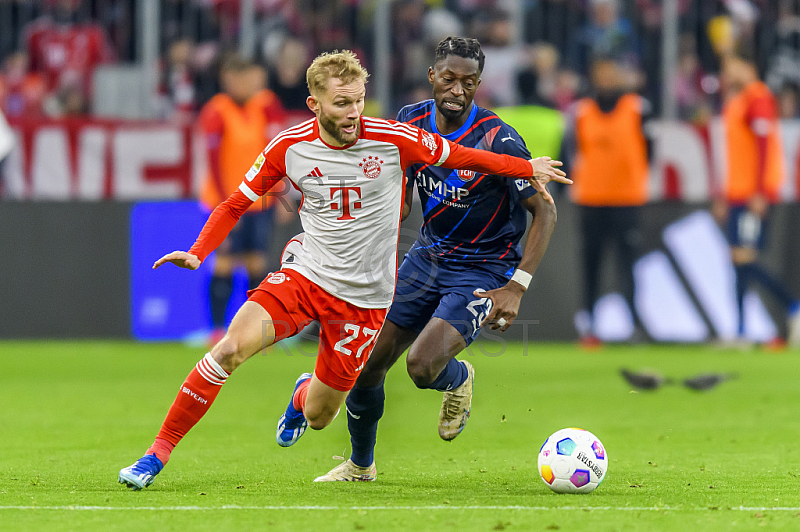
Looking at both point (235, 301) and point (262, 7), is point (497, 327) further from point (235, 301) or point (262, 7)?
point (262, 7)

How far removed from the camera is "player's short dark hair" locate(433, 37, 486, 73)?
598cm

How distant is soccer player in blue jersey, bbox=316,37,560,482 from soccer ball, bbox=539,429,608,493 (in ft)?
2.51

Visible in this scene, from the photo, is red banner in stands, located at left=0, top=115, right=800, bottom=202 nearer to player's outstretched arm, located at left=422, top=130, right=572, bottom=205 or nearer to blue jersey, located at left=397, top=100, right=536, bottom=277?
blue jersey, located at left=397, top=100, right=536, bottom=277

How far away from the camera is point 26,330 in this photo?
507 inches

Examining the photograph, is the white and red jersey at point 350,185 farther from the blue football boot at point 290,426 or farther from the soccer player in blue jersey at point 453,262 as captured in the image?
the blue football boot at point 290,426

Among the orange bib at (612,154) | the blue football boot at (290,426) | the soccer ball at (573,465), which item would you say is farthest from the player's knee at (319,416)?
the orange bib at (612,154)

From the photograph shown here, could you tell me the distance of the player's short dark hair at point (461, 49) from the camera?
5.98 meters

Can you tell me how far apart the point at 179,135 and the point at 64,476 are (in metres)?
7.62

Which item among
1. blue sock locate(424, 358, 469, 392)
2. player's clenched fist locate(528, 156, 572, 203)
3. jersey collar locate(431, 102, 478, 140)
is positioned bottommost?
blue sock locate(424, 358, 469, 392)

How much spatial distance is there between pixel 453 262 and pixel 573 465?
146 cm

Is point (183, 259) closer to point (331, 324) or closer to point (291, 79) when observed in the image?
point (331, 324)

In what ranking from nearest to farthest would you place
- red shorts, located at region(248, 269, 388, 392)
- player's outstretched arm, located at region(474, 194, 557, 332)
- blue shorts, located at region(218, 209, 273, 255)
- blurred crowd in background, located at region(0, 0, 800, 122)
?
red shorts, located at region(248, 269, 388, 392)
player's outstretched arm, located at region(474, 194, 557, 332)
blue shorts, located at region(218, 209, 273, 255)
blurred crowd in background, located at region(0, 0, 800, 122)

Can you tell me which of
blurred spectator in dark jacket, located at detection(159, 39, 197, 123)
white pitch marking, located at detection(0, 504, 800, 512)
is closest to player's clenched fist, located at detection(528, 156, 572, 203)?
white pitch marking, located at detection(0, 504, 800, 512)

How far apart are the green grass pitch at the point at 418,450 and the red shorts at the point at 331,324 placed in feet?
1.89
